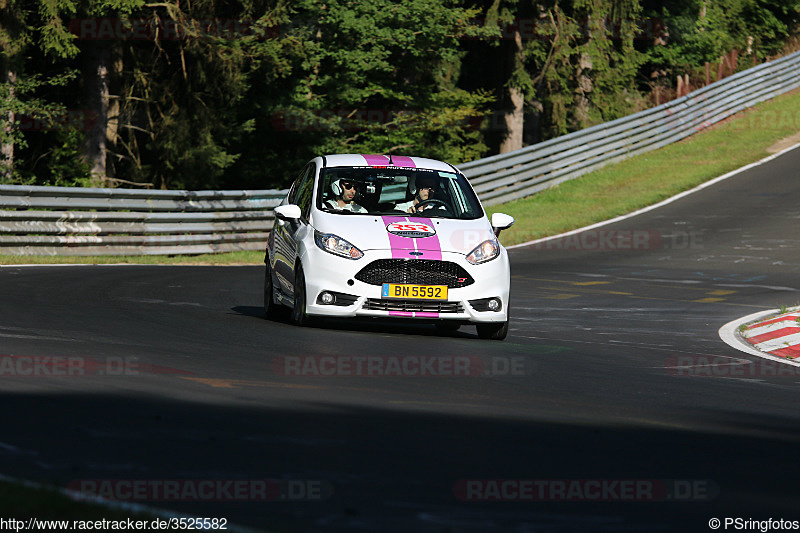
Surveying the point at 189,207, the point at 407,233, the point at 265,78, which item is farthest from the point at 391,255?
the point at 265,78

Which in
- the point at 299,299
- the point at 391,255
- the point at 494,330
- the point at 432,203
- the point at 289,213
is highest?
the point at 432,203

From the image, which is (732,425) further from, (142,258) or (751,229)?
(751,229)

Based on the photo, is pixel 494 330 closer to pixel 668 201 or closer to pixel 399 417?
pixel 399 417

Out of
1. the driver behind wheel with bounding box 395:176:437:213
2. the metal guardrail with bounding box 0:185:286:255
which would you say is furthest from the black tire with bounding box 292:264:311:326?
the metal guardrail with bounding box 0:185:286:255

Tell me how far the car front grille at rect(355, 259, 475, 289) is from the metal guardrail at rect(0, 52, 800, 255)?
10587 millimetres

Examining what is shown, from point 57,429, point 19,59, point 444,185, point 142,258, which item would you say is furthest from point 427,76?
point 57,429

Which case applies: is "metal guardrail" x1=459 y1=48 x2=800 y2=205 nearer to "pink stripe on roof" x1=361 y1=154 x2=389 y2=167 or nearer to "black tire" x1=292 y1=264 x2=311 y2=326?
"pink stripe on roof" x1=361 y1=154 x2=389 y2=167

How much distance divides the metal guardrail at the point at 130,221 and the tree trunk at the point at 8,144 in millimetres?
4288

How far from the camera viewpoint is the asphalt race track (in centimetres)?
525

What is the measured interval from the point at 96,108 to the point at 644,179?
13812mm

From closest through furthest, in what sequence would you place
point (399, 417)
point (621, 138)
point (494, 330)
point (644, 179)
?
point (399, 417)
point (494, 330)
point (644, 179)
point (621, 138)

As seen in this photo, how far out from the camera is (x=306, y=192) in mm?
13094

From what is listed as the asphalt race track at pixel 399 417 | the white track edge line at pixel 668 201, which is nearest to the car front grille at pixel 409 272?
the asphalt race track at pixel 399 417

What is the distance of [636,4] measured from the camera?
41281 millimetres
